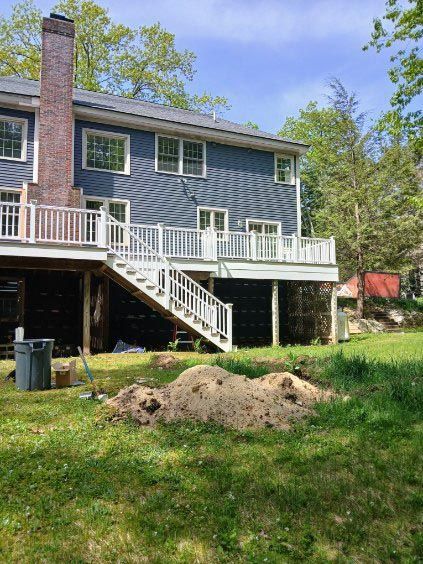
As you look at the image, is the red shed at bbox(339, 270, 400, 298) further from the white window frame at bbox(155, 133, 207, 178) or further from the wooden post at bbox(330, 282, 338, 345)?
the white window frame at bbox(155, 133, 207, 178)

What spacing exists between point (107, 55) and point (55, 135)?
21477 millimetres

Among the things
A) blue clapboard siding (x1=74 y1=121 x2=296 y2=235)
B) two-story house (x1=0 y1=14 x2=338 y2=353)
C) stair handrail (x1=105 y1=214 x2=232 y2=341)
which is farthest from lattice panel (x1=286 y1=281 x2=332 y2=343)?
stair handrail (x1=105 y1=214 x2=232 y2=341)

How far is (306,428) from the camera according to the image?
16.0 feet

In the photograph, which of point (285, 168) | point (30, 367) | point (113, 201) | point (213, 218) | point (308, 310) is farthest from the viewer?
point (285, 168)

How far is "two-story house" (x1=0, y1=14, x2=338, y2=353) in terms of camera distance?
13078 mm

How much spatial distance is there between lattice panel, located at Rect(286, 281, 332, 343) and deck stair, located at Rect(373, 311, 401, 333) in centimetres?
619

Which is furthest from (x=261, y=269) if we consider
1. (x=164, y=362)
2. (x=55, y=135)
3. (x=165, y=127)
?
(x=55, y=135)

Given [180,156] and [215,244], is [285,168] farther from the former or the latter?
[215,244]

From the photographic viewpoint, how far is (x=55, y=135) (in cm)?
1546

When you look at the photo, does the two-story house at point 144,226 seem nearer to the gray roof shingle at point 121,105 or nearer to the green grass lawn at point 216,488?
the gray roof shingle at point 121,105

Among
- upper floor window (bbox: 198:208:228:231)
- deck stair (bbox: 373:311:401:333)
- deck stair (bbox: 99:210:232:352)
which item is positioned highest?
upper floor window (bbox: 198:208:228:231)

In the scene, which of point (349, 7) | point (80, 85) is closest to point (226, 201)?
point (349, 7)

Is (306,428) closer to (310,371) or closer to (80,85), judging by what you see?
(310,371)

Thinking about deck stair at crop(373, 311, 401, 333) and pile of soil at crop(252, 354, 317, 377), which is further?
deck stair at crop(373, 311, 401, 333)
